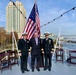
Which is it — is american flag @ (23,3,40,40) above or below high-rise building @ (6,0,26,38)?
below

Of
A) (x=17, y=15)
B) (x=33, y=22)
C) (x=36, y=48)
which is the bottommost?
→ (x=36, y=48)

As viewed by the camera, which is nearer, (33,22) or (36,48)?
(36,48)

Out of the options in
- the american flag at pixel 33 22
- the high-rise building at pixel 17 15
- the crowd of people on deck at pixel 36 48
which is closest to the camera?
the crowd of people on deck at pixel 36 48

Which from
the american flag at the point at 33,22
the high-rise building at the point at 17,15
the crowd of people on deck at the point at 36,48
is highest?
the high-rise building at the point at 17,15

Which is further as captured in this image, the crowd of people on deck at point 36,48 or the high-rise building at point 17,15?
the high-rise building at point 17,15

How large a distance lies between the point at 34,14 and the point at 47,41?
1.98 m

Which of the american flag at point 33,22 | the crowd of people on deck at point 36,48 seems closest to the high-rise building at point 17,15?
the american flag at point 33,22

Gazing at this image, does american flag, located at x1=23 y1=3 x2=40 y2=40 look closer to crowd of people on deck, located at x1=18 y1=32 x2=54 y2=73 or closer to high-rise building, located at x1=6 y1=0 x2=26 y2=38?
crowd of people on deck, located at x1=18 y1=32 x2=54 y2=73

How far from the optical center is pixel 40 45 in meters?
5.98

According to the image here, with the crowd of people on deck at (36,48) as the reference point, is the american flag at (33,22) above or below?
above

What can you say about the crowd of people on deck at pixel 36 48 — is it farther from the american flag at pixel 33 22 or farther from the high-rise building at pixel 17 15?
the high-rise building at pixel 17 15

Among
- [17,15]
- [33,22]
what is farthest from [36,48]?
[17,15]

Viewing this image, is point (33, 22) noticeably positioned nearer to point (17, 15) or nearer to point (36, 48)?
point (36, 48)

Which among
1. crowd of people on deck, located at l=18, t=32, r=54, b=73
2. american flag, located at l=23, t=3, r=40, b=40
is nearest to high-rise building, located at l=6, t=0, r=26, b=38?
american flag, located at l=23, t=3, r=40, b=40
